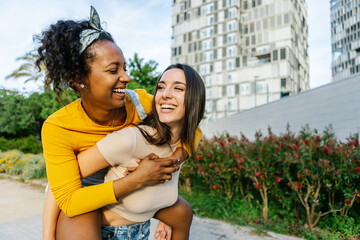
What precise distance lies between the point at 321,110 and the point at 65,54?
5963 millimetres

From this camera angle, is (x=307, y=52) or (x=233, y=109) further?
(x=307, y=52)

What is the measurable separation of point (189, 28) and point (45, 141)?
1884 inches

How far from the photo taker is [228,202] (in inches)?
185

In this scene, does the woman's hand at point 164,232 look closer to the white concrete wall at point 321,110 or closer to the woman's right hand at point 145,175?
the woman's right hand at point 145,175

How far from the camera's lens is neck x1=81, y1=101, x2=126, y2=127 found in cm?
165

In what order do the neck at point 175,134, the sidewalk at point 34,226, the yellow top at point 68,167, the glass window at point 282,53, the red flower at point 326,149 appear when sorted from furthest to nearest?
1. the glass window at point 282,53
2. the sidewalk at point 34,226
3. the red flower at point 326,149
4. the neck at point 175,134
5. the yellow top at point 68,167

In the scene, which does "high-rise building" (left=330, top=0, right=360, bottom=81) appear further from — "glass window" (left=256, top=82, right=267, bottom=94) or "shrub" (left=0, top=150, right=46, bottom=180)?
"shrub" (left=0, top=150, right=46, bottom=180)

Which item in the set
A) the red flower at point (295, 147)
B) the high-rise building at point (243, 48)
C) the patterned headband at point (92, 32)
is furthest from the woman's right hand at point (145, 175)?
the high-rise building at point (243, 48)

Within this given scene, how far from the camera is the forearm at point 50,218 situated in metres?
1.50

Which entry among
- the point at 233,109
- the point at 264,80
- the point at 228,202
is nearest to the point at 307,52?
the point at 264,80

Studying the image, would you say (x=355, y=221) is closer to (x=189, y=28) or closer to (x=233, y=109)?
(x=233, y=109)

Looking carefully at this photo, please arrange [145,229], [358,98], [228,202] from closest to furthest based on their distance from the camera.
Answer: [145,229]
[228,202]
[358,98]

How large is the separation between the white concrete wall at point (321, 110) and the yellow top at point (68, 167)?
14.5 feet

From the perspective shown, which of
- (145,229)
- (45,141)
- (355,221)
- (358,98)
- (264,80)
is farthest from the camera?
(264,80)
